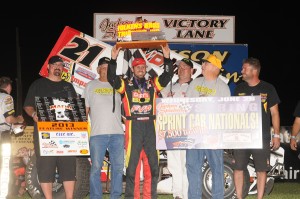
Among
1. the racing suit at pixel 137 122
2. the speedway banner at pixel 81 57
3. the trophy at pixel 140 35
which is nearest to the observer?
the trophy at pixel 140 35

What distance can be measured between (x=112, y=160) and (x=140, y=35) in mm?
2047

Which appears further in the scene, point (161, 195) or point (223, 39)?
point (223, 39)

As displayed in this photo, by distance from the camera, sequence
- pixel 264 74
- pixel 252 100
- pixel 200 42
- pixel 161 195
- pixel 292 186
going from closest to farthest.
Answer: pixel 252 100
pixel 161 195
pixel 292 186
pixel 200 42
pixel 264 74

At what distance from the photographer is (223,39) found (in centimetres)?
1938

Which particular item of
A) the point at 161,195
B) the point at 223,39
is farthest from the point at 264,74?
the point at 161,195

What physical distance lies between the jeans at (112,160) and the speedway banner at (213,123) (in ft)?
2.38

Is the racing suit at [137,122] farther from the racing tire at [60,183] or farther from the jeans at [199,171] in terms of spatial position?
the racing tire at [60,183]

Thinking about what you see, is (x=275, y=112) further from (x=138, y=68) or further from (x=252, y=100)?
(x=138, y=68)

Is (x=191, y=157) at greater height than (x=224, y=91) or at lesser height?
lesser

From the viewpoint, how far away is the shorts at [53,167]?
36.4 ft

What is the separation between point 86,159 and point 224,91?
2751mm

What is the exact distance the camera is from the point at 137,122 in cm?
1105

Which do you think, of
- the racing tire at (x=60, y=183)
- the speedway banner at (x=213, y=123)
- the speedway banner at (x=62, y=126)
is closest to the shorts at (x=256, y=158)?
the speedway banner at (x=213, y=123)

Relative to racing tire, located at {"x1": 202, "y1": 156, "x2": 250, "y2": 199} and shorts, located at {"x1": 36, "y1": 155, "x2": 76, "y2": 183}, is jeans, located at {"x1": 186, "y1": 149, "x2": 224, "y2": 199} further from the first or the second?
shorts, located at {"x1": 36, "y1": 155, "x2": 76, "y2": 183}
